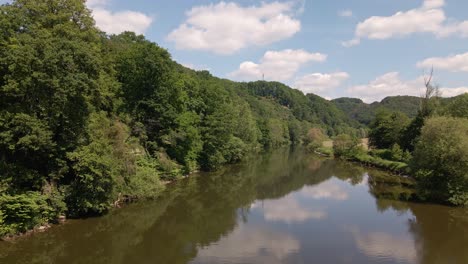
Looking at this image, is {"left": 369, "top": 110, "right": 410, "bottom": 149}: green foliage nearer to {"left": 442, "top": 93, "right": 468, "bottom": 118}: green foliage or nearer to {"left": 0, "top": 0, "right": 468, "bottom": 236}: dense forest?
{"left": 442, "top": 93, "right": 468, "bottom": 118}: green foliage

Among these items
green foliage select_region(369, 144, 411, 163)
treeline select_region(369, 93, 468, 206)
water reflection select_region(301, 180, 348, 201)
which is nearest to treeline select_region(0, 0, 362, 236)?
water reflection select_region(301, 180, 348, 201)

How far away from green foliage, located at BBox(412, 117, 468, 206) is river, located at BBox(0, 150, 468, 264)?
1.90 metres

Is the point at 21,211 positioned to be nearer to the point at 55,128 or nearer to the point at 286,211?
the point at 55,128

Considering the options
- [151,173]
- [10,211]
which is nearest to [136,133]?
[151,173]

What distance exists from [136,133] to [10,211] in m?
20.0

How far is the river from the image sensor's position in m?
20.7

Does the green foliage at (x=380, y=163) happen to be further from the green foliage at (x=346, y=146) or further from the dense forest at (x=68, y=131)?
the dense forest at (x=68, y=131)

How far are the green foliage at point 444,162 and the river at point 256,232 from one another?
190 cm

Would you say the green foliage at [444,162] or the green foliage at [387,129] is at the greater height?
the green foliage at [387,129]

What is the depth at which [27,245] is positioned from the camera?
20531 mm

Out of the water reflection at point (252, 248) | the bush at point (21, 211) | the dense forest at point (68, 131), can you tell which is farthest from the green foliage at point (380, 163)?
the bush at point (21, 211)

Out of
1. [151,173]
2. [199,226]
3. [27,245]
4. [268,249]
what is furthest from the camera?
[151,173]

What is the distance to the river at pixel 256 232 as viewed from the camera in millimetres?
20703

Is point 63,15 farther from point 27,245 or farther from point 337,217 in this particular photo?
point 337,217
